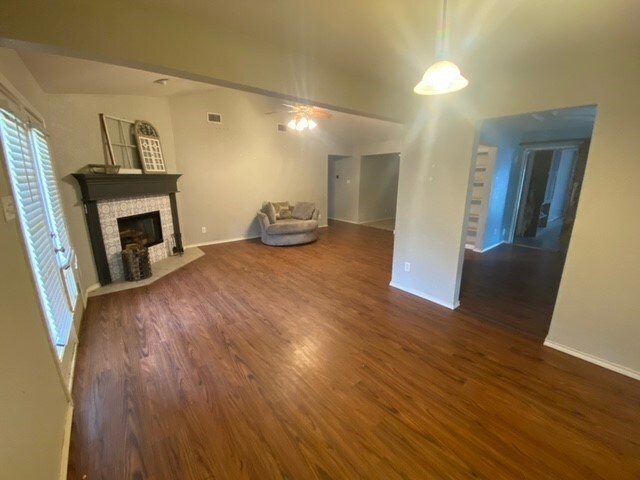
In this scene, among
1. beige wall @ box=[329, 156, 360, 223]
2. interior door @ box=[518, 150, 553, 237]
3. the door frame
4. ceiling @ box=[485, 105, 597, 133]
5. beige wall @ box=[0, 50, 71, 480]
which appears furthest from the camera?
beige wall @ box=[329, 156, 360, 223]

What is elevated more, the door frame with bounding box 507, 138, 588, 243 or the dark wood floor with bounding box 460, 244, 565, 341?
the door frame with bounding box 507, 138, 588, 243

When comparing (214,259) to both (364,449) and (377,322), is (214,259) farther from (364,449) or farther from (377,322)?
(364,449)

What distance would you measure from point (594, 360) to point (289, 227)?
14.8 ft

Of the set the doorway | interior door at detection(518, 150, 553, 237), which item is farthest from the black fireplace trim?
interior door at detection(518, 150, 553, 237)

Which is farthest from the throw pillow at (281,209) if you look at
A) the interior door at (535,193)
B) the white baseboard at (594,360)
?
the interior door at (535,193)

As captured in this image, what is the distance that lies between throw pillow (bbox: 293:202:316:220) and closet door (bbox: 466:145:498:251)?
319cm

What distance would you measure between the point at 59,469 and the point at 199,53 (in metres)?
2.29

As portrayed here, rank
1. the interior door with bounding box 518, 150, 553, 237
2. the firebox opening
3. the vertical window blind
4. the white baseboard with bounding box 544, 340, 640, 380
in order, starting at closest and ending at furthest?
the vertical window blind
the white baseboard with bounding box 544, 340, 640, 380
the firebox opening
the interior door with bounding box 518, 150, 553, 237

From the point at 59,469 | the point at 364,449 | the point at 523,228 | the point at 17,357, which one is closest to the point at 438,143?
the point at 364,449

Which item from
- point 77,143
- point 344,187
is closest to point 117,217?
point 77,143

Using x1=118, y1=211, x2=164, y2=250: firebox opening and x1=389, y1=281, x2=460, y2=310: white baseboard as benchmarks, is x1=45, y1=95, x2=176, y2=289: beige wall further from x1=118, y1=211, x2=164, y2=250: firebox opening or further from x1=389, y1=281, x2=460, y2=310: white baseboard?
x1=389, y1=281, x2=460, y2=310: white baseboard

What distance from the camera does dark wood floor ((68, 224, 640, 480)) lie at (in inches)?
53.7

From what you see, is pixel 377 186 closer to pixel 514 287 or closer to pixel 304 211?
pixel 304 211

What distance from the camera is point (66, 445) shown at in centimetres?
142
